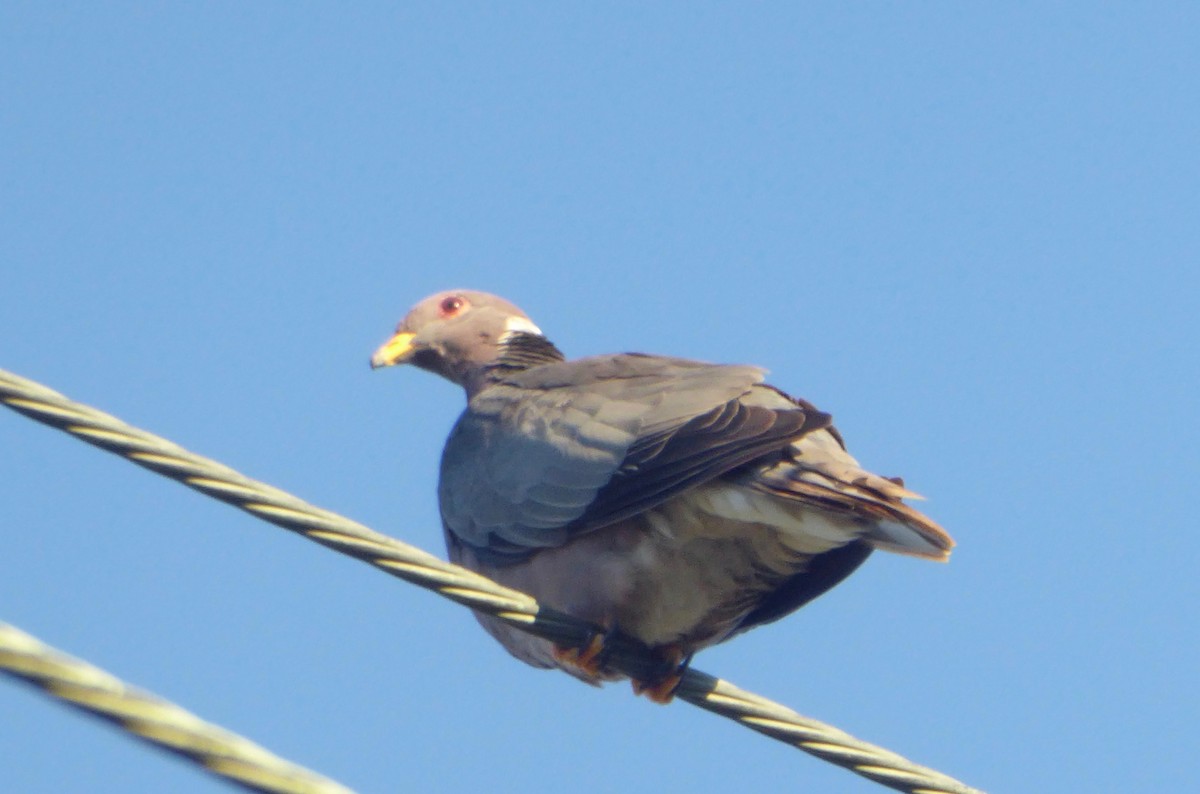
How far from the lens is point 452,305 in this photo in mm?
8531

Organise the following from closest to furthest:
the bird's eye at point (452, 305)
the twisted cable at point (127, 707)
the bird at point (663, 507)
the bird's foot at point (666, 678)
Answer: the twisted cable at point (127, 707) < the bird at point (663, 507) < the bird's foot at point (666, 678) < the bird's eye at point (452, 305)

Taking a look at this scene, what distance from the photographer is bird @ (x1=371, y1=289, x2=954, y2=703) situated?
506 centimetres

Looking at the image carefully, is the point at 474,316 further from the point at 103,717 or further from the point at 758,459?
the point at 103,717

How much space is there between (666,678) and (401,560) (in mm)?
2147

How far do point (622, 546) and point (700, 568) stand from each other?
27 centimetres

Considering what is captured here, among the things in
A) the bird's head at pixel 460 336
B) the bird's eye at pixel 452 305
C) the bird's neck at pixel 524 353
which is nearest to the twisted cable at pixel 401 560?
the bird's neck at pixel 524 353

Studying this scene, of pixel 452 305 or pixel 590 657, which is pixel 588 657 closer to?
pixel 590 657

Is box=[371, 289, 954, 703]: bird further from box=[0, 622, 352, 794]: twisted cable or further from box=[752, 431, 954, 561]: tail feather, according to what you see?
box=[0, 622, 352, 794]: twisted cable

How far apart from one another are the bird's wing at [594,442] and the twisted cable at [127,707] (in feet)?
10.9

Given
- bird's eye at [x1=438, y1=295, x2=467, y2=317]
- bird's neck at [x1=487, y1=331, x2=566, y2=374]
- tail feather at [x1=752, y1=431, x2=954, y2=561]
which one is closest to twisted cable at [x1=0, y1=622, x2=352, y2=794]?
tail feather at [x1=752, y1=431, x2=954, y2=561]

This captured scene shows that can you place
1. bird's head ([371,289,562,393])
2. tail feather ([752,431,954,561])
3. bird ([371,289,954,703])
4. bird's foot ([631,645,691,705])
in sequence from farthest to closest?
bird's head ([371,289,562,393]), bird's foot ([631,645,691,705]), bird ([371,289,954,703]), tail feather ([752,431,954,561])

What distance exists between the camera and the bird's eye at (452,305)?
8516 millimetres

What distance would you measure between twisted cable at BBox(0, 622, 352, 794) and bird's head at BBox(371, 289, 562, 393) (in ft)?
20.2

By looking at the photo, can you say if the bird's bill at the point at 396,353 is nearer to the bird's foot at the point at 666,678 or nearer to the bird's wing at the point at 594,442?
the bird's wing at the point at 594,442
